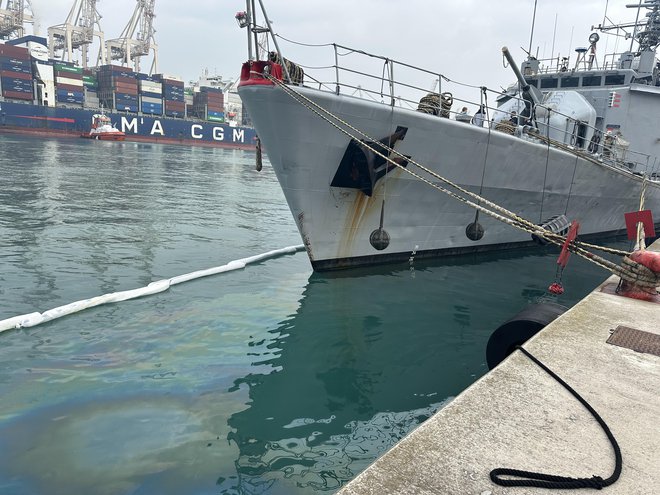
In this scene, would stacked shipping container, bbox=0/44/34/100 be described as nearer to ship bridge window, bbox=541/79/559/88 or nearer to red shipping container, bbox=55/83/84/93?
red shipping container, bbox=55/83/84/93

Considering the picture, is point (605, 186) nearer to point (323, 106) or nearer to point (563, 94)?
point (563, 94)

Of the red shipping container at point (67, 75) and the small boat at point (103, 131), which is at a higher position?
the red shipping container at point (67, 75)

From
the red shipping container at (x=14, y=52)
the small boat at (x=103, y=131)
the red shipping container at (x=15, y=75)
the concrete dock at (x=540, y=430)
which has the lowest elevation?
the concrete dock at (x=540, y=430)

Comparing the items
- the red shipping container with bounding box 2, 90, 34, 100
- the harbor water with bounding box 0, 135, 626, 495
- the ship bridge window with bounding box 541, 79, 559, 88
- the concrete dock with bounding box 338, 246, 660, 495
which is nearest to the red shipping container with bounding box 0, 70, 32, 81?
the red shipping container with bounding box 2, 90, 34, 100

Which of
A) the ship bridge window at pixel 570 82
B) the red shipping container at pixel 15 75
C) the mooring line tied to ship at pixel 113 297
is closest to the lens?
the mooring line tied to ship at pixel 113 297

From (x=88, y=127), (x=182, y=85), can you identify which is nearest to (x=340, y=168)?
(x=88, y=127)

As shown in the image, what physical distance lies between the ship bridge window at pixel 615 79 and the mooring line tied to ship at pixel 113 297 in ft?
42.9

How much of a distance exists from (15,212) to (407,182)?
1209 centimetres

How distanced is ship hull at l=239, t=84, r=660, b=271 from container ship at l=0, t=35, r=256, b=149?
66999mm

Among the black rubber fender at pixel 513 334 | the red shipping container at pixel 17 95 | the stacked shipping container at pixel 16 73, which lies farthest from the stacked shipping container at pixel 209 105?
the black rubber fender at pixel 513 334

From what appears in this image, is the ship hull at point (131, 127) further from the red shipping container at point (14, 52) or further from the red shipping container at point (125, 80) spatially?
the red shipping container at point (14, 52)

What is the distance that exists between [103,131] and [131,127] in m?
7.83

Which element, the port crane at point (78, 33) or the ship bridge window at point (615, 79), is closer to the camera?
the ship bridge window at point (615, 79)

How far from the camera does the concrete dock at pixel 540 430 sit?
2168mm
